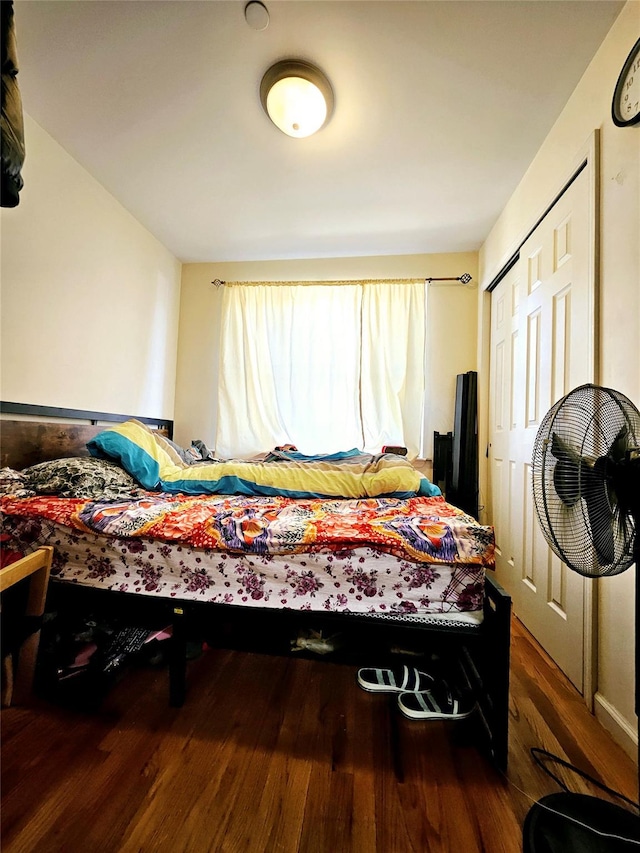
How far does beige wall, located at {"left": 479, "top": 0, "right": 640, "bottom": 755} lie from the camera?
114 centimetres

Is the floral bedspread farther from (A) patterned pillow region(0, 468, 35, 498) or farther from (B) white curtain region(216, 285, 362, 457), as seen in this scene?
(B) white curtain region(216, 285, 362, 457)

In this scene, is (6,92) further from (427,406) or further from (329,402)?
(427,406)

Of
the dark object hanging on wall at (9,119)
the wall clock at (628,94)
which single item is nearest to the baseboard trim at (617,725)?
the wall clock at (628,94)

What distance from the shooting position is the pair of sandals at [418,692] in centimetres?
113

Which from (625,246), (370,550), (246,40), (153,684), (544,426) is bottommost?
(153,684)

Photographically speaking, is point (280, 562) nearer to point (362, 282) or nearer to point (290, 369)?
point (290, 369)

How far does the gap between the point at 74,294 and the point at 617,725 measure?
127 inches

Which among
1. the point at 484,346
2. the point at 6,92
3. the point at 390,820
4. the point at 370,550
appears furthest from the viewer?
the point at 484,346

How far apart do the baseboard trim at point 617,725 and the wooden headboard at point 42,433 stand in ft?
9.02

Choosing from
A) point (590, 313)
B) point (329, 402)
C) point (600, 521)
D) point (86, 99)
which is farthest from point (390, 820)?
point (86, 99)

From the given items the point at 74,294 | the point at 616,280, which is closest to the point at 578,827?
the point at 616,280

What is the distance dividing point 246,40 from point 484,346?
92.0 inches

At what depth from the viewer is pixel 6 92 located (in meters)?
0.75

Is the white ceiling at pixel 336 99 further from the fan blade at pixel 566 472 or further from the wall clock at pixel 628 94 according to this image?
the fan blade at pixel 566 472
